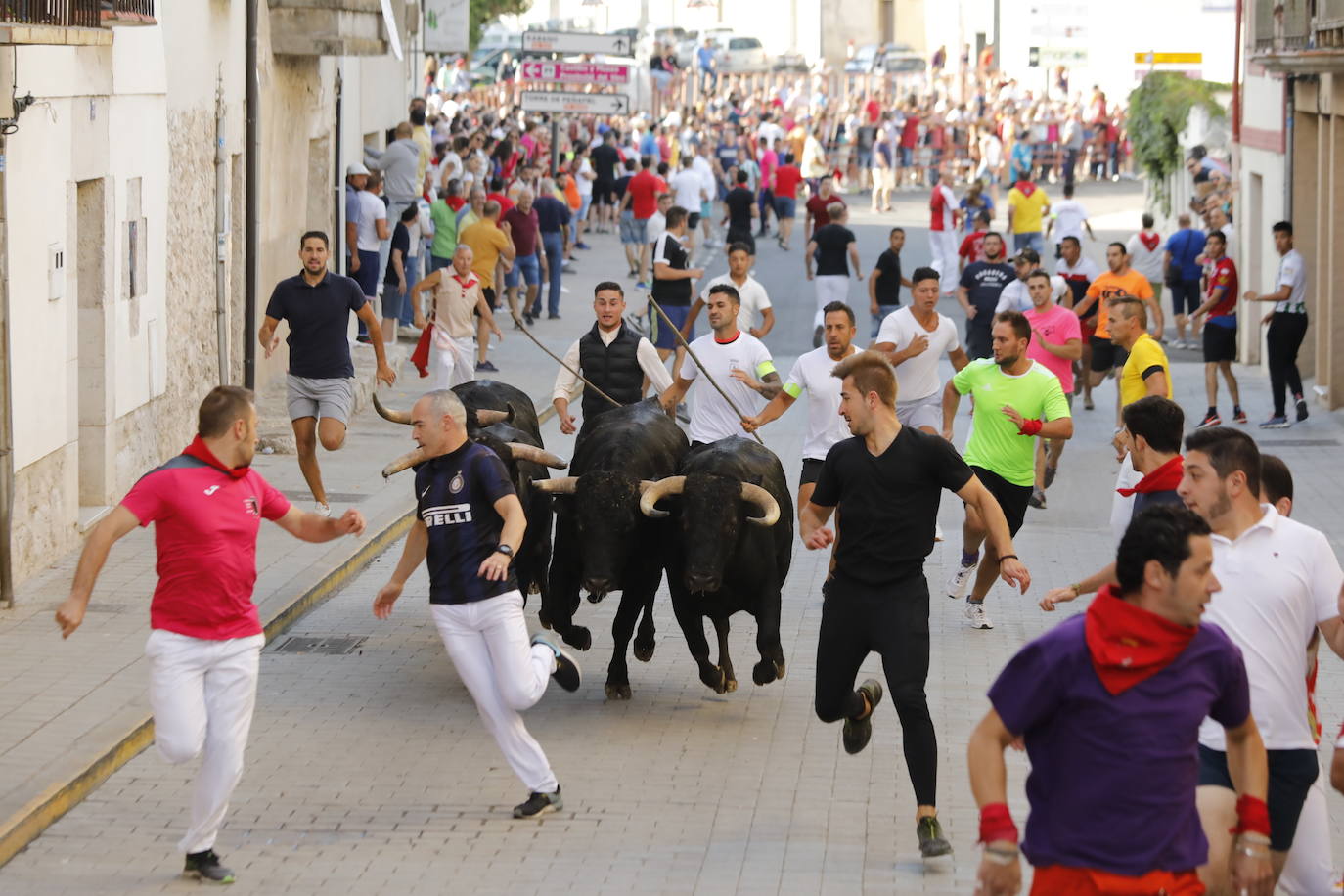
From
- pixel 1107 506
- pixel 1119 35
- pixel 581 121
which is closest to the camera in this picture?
pixel 1107 506

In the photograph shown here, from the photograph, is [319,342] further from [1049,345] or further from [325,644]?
[1049,345]

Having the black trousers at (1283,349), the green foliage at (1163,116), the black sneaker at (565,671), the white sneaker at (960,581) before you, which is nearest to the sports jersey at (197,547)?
the black sneaker at (565,671)

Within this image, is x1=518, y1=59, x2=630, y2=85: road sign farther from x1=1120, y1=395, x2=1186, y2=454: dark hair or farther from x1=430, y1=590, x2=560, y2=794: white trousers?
x1=1120, y1=395, x2=1186, y2=454: dark hair

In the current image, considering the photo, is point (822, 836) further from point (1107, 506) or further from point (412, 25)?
point (412, 25)

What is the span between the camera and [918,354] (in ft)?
46.0

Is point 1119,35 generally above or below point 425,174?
above

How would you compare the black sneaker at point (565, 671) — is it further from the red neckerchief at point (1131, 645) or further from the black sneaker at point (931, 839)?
the red neckerchief at point (1131, 645)

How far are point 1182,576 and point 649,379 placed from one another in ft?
25.8

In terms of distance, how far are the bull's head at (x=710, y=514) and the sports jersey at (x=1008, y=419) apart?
8.04 ft

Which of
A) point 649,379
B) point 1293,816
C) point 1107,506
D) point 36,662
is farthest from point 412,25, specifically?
point 1293,816

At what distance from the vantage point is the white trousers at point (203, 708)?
7.48 meters

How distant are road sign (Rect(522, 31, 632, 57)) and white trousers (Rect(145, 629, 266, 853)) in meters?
24.2

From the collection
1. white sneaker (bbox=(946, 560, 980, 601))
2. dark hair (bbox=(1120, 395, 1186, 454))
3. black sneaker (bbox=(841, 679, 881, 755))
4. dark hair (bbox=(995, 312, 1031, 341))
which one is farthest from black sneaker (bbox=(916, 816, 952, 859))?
white sneaker (bbox=(946, 560, 980, 601))

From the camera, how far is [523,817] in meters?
8.52
